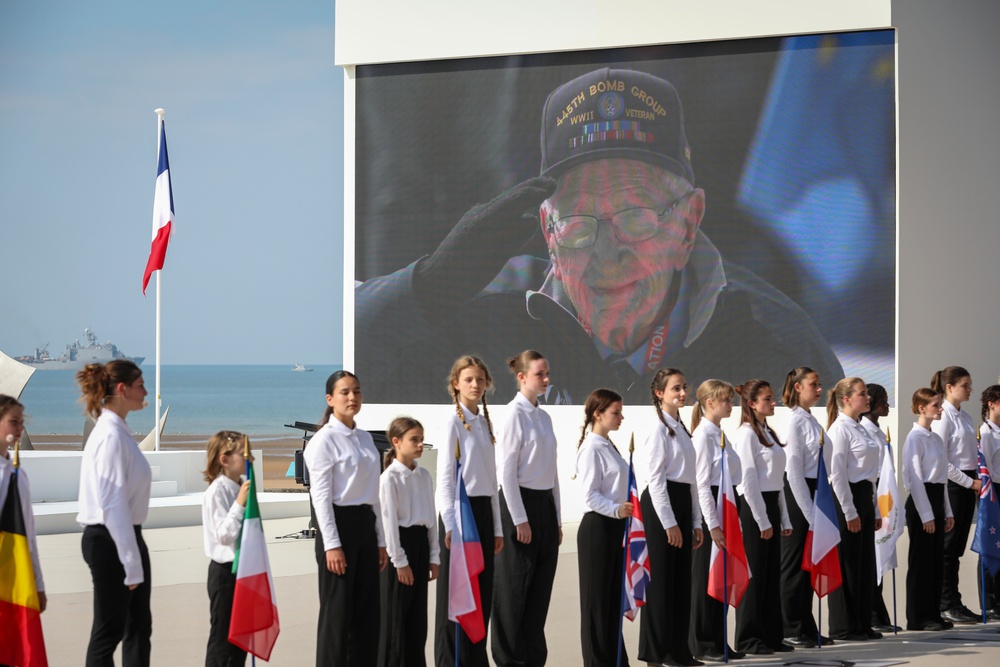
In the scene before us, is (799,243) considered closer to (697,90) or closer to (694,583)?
(697,90)

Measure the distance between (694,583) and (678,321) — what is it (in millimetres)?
7185

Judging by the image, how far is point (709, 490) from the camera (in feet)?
25.0

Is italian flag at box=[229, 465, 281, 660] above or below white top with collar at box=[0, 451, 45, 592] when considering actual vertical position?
below

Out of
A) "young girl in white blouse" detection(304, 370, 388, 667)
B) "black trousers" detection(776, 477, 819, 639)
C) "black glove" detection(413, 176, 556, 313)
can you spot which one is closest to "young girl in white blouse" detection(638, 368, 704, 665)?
"black trousers" detection(776, 477, 819, 639)

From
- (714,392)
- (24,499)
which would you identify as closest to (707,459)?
(714,392)

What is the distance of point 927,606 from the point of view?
877 centimetres

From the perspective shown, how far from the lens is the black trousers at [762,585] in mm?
7902

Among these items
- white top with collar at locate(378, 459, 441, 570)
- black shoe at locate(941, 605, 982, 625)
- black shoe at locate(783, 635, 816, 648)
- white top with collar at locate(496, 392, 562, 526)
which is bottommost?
black shoe at locate(783, 635, 816, 648)

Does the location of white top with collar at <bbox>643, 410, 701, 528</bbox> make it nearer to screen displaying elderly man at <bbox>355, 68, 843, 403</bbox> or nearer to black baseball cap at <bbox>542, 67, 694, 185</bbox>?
screen displaying elderly man at <bbox>355, 68, 843, 403</bbox>

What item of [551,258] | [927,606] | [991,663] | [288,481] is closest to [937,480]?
[927,606]

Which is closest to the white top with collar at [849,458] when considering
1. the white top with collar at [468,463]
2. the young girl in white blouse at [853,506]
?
the young girl in white blouse at [853,506]

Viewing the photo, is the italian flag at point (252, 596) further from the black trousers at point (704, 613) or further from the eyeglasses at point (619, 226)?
the eyeglasses at point (619, 226)

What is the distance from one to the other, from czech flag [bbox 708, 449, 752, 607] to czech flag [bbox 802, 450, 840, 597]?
0.61 meters

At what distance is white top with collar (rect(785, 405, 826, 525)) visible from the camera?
8.18m
